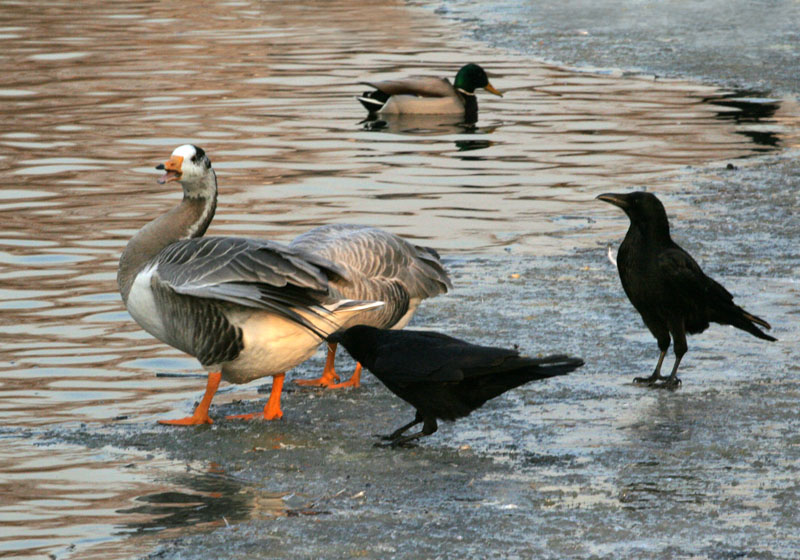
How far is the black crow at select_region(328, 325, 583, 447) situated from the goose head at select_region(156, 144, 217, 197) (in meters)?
1.60

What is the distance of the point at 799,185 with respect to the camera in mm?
11406

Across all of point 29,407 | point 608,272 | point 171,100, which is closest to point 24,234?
point 29,407

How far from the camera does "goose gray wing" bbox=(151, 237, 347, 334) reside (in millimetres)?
6008

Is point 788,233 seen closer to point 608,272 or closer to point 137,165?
point 608,272

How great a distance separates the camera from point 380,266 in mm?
6988

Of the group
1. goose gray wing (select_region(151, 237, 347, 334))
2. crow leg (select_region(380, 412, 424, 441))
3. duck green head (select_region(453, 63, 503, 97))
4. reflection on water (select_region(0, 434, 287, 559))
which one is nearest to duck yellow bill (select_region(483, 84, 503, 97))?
duck green head (select_region(453, 63, 503, 97))

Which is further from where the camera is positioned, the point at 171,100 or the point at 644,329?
the point at 171,100

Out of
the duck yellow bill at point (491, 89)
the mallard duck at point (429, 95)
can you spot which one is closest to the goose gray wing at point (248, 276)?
the mallard duck at point (429, 95)

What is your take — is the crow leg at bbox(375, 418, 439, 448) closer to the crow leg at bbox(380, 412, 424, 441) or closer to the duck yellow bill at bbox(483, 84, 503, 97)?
the crow leg at bbox(380, 412, 424, 441)

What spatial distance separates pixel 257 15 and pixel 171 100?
35.8 ft

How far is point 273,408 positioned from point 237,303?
627mm

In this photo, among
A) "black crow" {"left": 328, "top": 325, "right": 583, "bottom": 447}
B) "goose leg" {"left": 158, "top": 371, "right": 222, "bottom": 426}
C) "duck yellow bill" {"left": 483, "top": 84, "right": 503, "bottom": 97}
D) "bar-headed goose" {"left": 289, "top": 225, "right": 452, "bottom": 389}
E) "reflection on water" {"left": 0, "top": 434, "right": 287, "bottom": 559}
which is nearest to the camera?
"reflection on water" {"left": 0, "top": 434, "right": 287, "bottom": 559}

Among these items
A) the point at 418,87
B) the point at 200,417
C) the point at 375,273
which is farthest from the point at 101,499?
the point at 418,87

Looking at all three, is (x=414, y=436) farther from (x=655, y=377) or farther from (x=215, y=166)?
(x=215, y=166)
